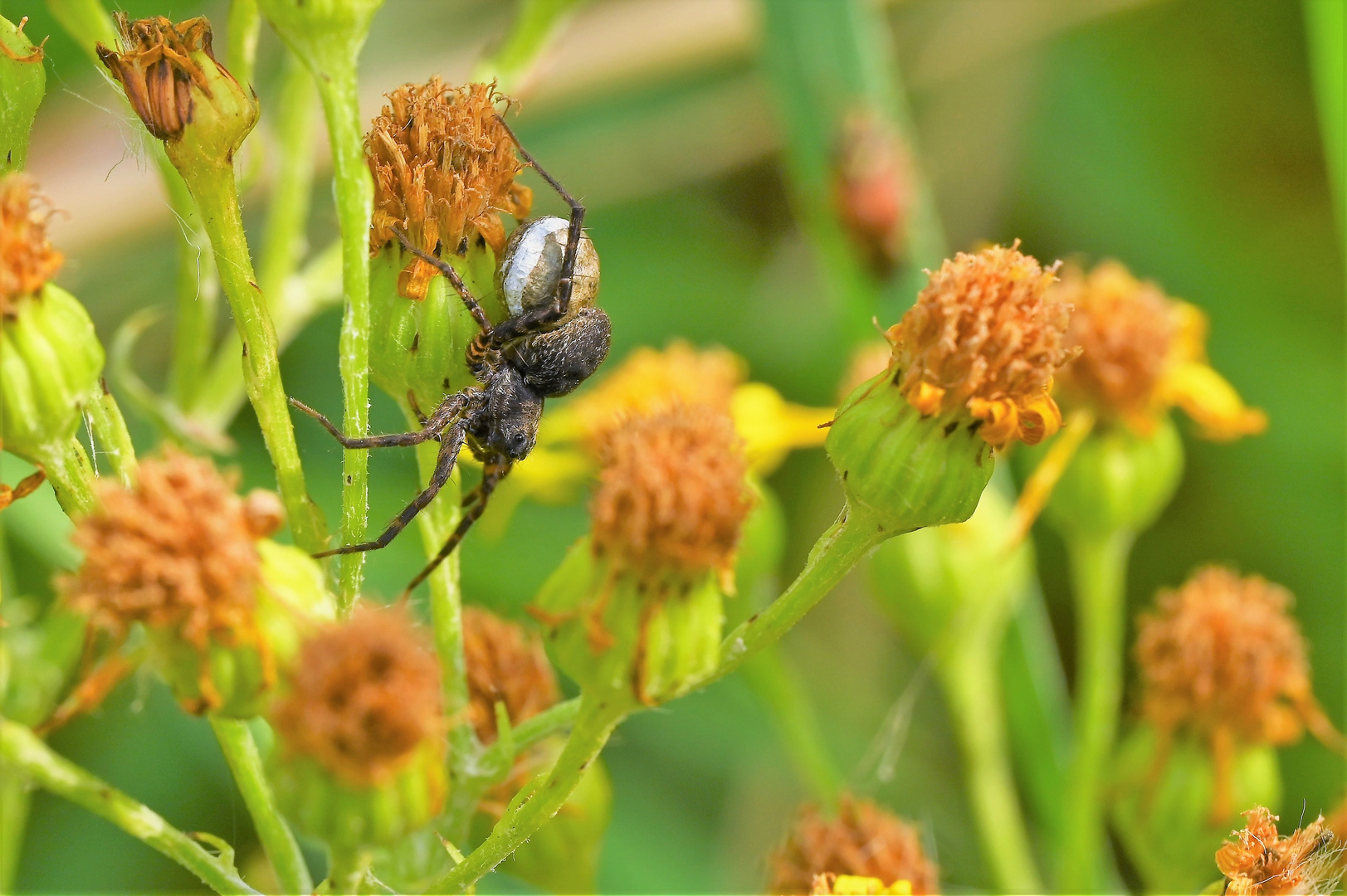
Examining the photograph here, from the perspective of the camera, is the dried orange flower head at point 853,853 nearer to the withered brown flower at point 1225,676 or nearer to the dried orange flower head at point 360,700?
the withered brown flower at point 1225,676

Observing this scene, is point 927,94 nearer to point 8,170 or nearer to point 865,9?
point 865,9

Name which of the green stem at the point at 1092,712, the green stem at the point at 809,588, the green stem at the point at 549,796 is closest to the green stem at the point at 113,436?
the green stem at the point at 549,796

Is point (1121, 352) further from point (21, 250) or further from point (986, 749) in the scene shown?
point (21, 250)

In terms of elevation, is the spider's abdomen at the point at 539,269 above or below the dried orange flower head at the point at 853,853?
above

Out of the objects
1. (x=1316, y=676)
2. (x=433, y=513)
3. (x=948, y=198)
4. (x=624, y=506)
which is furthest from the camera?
(x=948, y=198)

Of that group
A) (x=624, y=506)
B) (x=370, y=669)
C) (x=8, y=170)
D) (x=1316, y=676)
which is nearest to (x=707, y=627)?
(x=624, y=506)

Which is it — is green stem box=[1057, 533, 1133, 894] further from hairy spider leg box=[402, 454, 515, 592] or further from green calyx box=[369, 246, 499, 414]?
green calyx box=[369, 246, 499, 414]
